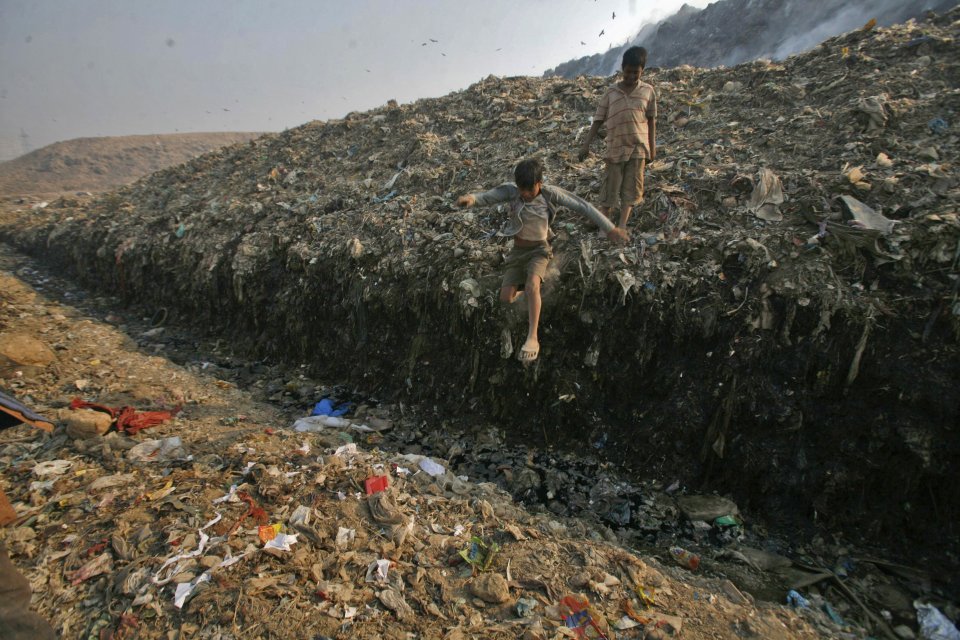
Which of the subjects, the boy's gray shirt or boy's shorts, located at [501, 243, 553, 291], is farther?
boy's shorts, located at [501, 243, 553, 291]

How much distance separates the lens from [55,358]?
197 inches

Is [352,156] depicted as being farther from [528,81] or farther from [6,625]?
[6,625]

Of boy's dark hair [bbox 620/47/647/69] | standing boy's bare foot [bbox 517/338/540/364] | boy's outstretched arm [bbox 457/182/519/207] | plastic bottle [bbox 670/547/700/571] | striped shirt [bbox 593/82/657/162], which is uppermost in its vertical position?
boy's dark hair [bbox 620/47/647/69]

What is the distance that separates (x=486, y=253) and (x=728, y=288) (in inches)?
83.5

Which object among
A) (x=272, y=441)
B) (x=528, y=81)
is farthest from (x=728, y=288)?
(x=528, y=81)

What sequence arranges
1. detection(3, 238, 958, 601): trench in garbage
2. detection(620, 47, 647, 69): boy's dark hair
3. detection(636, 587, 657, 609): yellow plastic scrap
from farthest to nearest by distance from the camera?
detection(620, 47, 647, 69): boy's dark hair, detection(3, 238, 958, 601): trench in garbage, detection(636, 587, 657, 609): yellow plastic scrap

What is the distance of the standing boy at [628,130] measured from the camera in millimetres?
3562

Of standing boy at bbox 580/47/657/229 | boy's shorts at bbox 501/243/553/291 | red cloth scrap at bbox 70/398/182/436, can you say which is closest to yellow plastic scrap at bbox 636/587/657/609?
boy's shorts at bbox 501/243/553/291

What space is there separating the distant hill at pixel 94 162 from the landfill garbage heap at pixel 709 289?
21840 millimetres

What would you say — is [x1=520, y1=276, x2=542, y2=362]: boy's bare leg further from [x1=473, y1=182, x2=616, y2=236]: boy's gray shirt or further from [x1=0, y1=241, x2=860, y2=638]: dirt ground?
[x1=0, y1=241, x2=860, y2=638]: dirt ground

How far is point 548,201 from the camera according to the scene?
3.30m

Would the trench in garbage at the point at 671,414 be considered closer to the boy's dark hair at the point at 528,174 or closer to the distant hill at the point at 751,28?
the boy's dark hair at the point at 528,174

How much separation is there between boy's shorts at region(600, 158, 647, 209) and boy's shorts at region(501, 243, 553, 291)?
3.19 feet

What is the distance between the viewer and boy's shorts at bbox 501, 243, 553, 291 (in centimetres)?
336
